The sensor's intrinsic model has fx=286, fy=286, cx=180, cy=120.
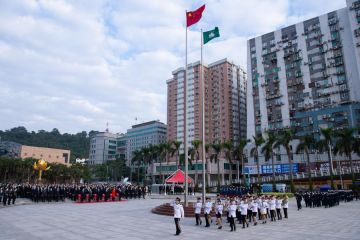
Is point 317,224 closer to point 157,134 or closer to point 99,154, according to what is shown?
point 157,134

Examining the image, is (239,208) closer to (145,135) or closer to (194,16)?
(194,16)

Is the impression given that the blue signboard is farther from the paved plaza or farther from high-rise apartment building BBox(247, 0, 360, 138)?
the paved plaza

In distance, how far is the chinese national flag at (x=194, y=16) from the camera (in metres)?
21.2

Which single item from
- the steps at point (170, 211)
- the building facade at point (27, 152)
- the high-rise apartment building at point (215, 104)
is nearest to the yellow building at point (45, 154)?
the building facade at point (27, 152)

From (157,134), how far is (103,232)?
12401 cm

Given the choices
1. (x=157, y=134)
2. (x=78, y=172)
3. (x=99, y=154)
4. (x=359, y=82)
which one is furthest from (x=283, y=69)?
(x=99, y=154)

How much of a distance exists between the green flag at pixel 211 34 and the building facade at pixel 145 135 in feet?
379

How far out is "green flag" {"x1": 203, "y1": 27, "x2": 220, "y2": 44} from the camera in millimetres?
21031

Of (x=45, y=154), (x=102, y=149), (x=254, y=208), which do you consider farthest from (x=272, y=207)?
(x=102, y=149)

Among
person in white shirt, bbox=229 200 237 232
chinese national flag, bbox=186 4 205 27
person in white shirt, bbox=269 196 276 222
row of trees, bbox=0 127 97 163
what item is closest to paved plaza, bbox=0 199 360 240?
person in white shirt, bbox=229 200 237 232

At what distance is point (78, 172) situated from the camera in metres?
81.1

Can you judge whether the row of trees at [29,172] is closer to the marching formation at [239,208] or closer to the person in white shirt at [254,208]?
the marching formation at [239,208]

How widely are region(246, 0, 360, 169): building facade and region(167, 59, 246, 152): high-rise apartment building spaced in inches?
667

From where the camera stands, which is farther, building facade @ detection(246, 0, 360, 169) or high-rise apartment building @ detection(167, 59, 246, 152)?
high-rise apartment building @ detection(167, 59, 246, 152)
